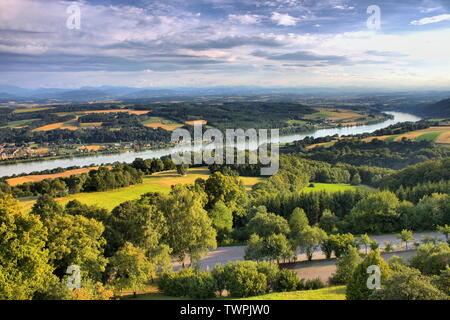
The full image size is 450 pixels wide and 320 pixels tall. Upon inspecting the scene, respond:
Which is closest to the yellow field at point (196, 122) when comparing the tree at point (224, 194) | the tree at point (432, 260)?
the tree at point (224, 194)

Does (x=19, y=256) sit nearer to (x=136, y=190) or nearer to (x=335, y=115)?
(x=136, y=190)

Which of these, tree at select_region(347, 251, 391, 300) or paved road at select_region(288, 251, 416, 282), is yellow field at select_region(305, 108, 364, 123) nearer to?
paved road at select_region(288, 251, 416, 282)

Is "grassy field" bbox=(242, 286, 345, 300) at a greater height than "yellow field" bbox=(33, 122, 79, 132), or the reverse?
"yellow field" bbox=(33, 122, 79, 132)

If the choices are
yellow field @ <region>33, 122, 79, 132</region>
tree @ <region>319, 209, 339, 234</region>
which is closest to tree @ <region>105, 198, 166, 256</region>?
tree @ <region>319, 209, 339, 234</region>

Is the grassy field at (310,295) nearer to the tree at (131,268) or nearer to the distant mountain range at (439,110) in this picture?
the tree at (131,268)
